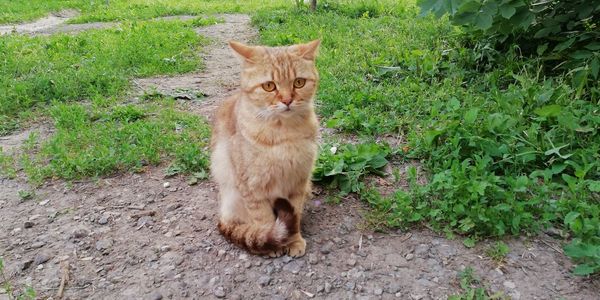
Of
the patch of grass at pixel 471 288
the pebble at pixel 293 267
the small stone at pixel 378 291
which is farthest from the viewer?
the pebble at pixel 293 267

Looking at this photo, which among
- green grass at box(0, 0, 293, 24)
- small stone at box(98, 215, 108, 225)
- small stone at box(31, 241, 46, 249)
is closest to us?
small stone at box(31, 241, 46, 249)

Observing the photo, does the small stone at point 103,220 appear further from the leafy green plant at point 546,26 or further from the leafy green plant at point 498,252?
the leafy green plant at point 546,26

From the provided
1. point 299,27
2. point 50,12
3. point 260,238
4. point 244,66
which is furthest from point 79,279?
point 50,12

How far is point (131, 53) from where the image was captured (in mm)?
6855

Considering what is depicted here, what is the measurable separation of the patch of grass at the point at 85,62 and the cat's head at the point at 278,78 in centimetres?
346

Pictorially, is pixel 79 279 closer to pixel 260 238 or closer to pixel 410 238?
pixel 260 238

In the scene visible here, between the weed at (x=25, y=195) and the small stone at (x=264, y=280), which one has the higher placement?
the small stone at (x=264, y=280)

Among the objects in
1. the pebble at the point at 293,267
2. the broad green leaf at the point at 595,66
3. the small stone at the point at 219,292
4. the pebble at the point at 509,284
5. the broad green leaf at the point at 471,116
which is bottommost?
the small stone at the point at 219,292

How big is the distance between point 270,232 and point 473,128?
1.79 m

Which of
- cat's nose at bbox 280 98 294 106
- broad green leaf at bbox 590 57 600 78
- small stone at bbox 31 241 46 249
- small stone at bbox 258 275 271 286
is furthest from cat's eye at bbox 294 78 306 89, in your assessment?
broad green leaf at bbox 590 57 600 78

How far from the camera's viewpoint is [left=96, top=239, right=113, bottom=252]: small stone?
2865 mm

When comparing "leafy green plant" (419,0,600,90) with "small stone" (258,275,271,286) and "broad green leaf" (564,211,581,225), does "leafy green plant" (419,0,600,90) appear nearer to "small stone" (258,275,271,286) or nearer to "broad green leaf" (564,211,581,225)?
"broad green leaf" (564,211,581,225)

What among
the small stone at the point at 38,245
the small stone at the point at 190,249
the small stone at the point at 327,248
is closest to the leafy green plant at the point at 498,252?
the small stone at the point at 327,248

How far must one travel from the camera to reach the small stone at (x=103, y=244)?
287 centimetres
